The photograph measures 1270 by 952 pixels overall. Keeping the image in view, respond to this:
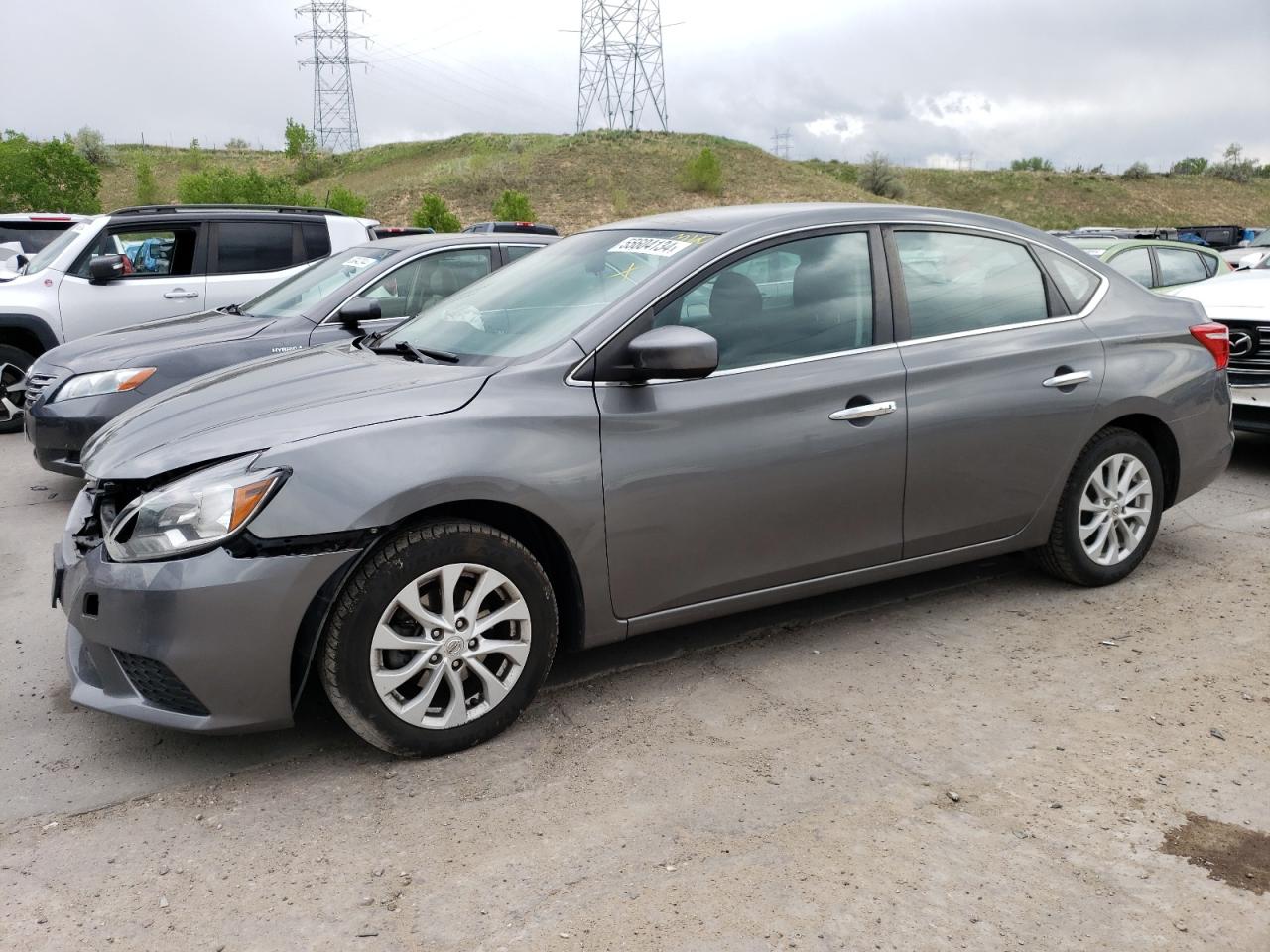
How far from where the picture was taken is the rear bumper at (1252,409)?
7.11m

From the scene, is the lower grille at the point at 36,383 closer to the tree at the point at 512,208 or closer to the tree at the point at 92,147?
the tree at the point at 512,208

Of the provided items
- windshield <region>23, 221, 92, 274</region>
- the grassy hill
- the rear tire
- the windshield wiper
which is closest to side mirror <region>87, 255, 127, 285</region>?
windshield <region>23, 221, 92, 274</region>

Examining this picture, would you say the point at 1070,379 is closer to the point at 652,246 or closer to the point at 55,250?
the point at 652,246

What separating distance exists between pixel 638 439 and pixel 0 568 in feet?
12.4

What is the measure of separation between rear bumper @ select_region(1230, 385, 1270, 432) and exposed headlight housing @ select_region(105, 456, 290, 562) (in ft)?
20.8

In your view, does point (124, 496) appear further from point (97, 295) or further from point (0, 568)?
point (97, 295)

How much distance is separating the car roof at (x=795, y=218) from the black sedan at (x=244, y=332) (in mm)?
2187

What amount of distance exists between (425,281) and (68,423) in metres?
2.37

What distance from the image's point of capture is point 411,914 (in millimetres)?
2680

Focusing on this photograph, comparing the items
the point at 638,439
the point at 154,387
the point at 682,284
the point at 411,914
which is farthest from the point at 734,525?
the point at 154,387

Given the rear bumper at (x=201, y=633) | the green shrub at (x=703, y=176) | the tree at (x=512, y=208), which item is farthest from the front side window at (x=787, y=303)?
the green shrub at (x=703, y=176)

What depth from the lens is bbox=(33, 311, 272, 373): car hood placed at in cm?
684

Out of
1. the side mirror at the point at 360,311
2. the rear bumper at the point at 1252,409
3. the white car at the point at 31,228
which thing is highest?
the white car at the point at 31,228

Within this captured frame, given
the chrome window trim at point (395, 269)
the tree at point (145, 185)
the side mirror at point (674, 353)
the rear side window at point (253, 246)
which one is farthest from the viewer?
the tree at point (145, 185)
